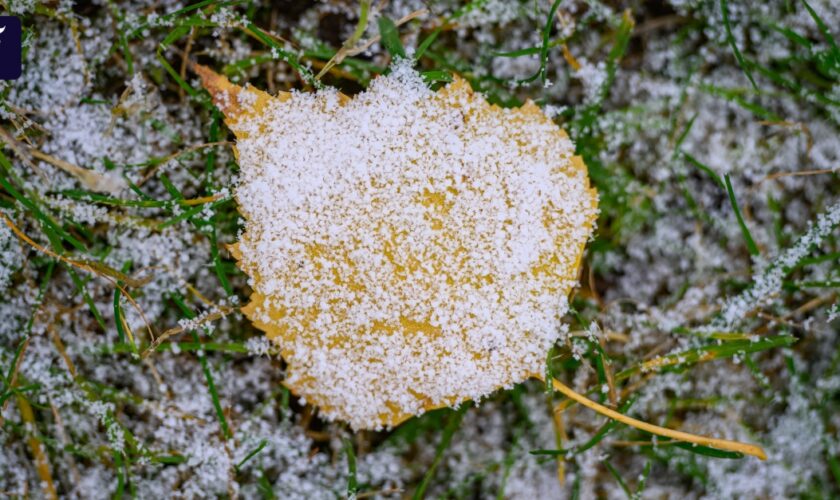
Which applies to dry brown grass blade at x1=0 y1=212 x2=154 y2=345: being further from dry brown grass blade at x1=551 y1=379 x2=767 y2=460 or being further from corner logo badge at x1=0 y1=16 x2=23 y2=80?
dry brown grass blade at x1=551 y1=379 x2=767 y2=460

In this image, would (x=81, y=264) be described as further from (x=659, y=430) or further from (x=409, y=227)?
(x=659, y=430)

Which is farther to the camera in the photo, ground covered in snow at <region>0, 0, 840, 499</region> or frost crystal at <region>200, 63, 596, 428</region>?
ground covered in snow at <region>0, 0, 840, 499</region>

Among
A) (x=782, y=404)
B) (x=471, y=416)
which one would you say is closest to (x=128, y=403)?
(x=471, y=416)

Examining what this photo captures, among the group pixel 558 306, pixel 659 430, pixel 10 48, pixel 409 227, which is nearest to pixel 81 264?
pixel 10 48

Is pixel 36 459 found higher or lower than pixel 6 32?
lower

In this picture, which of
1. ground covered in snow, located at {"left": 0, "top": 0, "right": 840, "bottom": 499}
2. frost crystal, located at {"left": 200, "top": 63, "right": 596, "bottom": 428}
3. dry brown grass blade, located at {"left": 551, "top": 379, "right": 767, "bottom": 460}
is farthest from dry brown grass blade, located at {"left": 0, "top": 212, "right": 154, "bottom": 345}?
dry brown grass blade, located at {"left": 551, "top": 379, "right": 767, "bottom": 460}

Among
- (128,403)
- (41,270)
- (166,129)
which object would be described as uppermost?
(166,129)

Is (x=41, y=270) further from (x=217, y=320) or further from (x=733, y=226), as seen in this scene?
(x=733, y=226)
